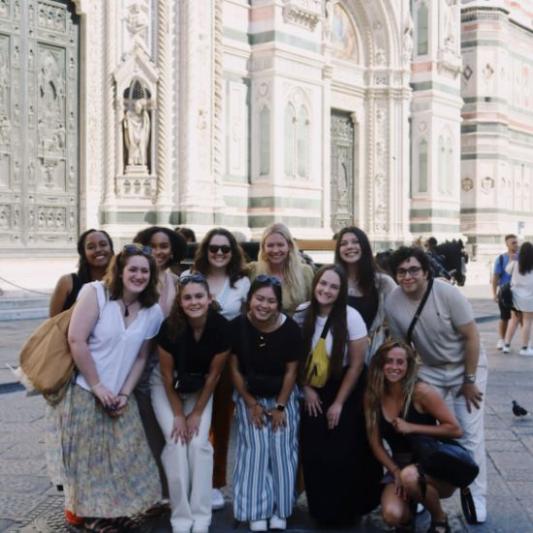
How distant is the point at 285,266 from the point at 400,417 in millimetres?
1324

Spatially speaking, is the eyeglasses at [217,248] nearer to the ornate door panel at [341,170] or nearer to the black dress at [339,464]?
the black dress at [339,464]

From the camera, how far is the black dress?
4492 mm

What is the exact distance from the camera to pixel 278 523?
4.46 meters

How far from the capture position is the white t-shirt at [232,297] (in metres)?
5.17

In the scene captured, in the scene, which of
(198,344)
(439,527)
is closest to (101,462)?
(198,344)

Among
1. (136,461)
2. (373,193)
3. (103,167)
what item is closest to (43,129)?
(103,167)

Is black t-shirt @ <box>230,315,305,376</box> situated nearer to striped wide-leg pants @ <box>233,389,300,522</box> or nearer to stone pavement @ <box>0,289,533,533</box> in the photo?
striped wide-leg pants @ <box>233,389,300,522</box>

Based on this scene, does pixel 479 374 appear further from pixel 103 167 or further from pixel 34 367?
pixel 103 167

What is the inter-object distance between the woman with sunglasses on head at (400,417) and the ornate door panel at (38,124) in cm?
1096

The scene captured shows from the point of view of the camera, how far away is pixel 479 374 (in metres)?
4.88

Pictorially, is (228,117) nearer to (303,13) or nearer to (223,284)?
(303,13)

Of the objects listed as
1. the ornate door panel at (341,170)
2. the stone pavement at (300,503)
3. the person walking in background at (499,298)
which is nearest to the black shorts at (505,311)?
the person walking in background at (499,298)

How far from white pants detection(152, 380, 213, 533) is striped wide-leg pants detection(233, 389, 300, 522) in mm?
192

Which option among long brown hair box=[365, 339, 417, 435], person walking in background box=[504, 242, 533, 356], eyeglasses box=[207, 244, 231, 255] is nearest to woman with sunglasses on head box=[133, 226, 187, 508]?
eyeglasses box=[207, 244, 231, 255]
